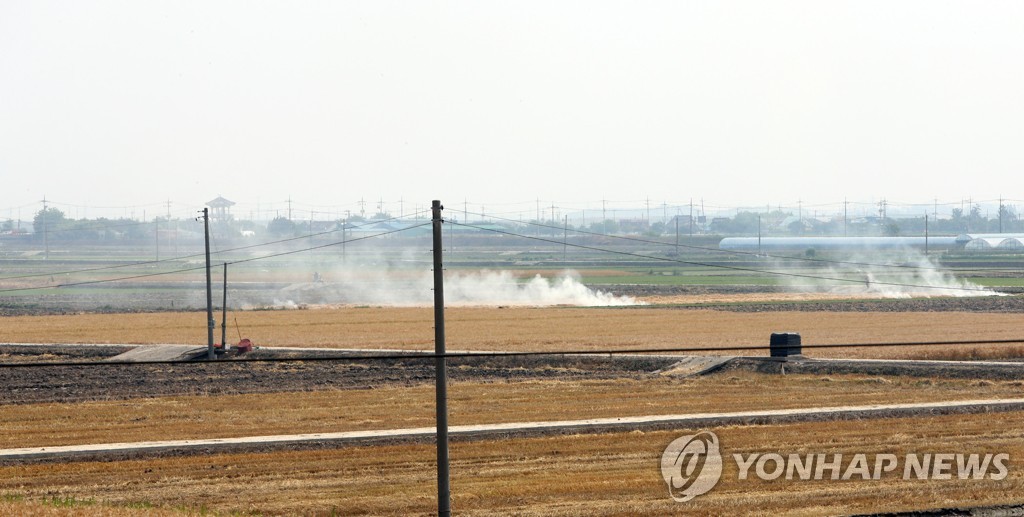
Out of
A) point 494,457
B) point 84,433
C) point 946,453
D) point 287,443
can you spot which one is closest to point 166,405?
point 84,433

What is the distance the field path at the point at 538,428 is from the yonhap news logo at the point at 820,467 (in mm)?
4033

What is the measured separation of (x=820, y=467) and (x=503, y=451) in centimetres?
747

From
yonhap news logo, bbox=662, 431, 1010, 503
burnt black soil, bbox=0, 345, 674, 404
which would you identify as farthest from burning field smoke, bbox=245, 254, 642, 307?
yonhap news logo, bbox=662, 431, 1010, 503

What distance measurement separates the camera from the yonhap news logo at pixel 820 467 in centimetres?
2312

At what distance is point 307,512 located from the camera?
68.6 ft

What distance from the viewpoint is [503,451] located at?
89.6 ft

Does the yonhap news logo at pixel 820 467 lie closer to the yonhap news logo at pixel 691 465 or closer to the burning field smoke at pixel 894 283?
the yonhap news logo at pixel 691 465

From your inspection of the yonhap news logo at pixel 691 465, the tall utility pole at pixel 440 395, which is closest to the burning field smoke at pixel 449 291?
the yonhap news logo at pixel 691 465

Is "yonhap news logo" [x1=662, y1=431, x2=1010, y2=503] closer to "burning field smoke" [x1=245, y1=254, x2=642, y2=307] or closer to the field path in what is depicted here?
the field path

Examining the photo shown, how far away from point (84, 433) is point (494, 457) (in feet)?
39.0

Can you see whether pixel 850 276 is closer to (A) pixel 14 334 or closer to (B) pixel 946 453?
(A) pixel 14 334

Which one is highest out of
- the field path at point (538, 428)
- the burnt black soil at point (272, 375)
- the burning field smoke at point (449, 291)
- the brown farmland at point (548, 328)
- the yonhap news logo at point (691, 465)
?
the burning field smoke at point (449, 291)

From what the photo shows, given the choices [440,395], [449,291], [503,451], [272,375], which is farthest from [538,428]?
[449,291]

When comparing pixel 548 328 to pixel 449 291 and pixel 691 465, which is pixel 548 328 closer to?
pixel 449 291
